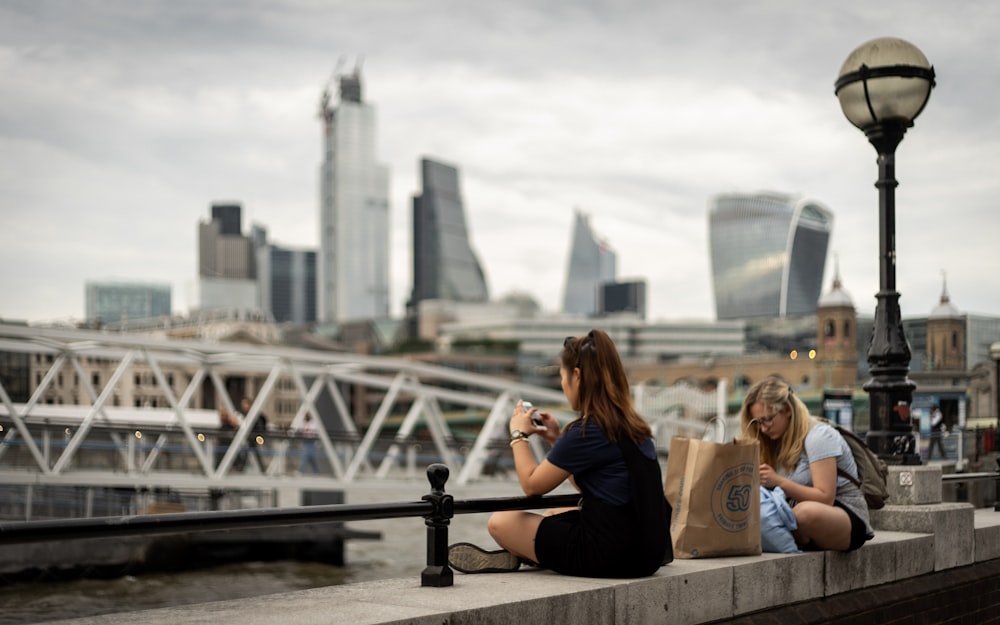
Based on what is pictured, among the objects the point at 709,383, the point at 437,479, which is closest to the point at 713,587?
the point at 437,479

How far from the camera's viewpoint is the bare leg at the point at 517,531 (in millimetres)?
5160

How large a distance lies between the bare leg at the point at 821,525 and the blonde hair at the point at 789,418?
0.29 metres

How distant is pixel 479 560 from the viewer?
17.0 ft

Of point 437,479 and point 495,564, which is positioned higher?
point 437,479

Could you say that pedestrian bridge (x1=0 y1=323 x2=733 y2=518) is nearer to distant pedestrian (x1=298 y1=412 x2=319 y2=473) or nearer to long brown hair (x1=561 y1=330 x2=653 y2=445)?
distant pedestrian (x1=298 y1=412 x2=319 y2=473)

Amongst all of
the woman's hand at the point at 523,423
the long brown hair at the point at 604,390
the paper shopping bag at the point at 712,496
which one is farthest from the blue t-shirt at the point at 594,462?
the paper shopping bag at the point at 712,496

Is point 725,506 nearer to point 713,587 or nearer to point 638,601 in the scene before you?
point 713,587

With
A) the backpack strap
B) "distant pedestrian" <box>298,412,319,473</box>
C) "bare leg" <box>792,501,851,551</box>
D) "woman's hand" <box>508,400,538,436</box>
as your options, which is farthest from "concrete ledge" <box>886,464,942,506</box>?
"distant pedestrian" <box>298,412,319,473</box>

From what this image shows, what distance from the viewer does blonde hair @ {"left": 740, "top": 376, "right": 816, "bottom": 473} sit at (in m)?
6.27

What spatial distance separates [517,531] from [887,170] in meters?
4.80

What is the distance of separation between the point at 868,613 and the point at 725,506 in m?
1.64

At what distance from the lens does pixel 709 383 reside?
433 feet

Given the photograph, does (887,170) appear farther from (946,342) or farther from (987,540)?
(946,342)

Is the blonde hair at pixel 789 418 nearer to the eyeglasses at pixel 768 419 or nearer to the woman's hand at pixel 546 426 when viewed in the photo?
the eyeglasses at pixel 768 419
